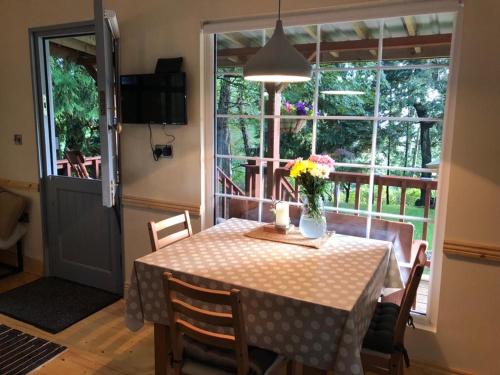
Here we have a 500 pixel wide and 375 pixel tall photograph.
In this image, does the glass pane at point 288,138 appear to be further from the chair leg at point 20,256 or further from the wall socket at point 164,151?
the chair leg at point 20,256

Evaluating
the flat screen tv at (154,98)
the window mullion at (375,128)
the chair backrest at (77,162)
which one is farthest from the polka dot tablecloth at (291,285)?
the chair backrest at (77,162)

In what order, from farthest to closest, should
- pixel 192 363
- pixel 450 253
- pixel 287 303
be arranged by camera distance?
1. pixel 450 253
2. pixel 192 363
3. pixel 287 303

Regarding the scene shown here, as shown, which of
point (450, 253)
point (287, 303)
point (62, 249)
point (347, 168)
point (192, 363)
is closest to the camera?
point (287, 303)

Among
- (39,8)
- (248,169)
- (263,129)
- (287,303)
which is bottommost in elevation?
(287,303)

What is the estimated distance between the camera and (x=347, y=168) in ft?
8.41

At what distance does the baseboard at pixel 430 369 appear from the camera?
7.63 feet

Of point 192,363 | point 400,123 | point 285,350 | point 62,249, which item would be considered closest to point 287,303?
point 285,350

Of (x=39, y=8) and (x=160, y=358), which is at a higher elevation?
(x=39, y=8)

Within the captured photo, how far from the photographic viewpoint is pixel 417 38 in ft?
7.43

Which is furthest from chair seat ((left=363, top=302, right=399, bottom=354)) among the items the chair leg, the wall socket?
the chair leg

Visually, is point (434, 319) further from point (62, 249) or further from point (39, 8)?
point (39, 8)

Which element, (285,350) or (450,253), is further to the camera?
(450,253)

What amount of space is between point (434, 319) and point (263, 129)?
5.12ft

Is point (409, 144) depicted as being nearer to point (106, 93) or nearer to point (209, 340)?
point (209, 340)
